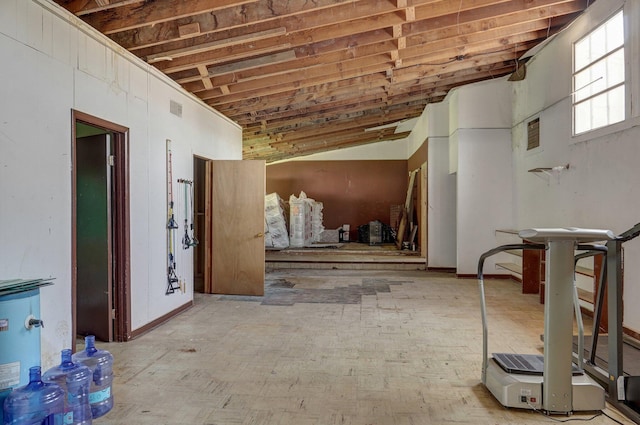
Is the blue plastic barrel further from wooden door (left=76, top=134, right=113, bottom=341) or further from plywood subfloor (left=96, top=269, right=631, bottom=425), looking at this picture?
wooden door (left=76, top=134, right=113, bottom=341)

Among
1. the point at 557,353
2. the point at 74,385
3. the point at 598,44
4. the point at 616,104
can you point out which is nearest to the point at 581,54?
the point at 598,44

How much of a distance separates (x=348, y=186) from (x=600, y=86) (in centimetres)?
797

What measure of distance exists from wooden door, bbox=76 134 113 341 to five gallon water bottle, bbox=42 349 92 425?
1.56m

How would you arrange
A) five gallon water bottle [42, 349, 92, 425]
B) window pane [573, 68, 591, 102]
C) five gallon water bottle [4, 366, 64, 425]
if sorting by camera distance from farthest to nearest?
window pane [573, 68, 591, 102], five gallon water bottle [42, 349, 92, 425], five gallon water bottle [4, 366, 64, 425]

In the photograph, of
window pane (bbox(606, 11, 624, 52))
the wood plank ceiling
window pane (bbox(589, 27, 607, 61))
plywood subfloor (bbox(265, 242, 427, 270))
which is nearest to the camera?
the wood plank ceiling

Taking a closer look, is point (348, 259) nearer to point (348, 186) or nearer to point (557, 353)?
point (348, 186)

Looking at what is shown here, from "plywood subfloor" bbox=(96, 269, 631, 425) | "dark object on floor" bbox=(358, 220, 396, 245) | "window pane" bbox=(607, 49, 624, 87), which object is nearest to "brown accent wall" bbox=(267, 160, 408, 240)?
"dark object on floor" bbox=(358, 220, 396, 245)

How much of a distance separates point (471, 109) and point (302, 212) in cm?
486

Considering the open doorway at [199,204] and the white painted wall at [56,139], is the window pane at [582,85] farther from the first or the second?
the open doorway at [199,204]

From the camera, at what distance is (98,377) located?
8.29 ft

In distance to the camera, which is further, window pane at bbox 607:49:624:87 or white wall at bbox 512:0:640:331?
window pane at bbox 607:49:624:87

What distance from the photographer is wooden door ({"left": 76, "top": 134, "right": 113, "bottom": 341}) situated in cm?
372

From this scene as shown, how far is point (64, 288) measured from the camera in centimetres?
297

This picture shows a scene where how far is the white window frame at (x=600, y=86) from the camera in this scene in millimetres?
3852
